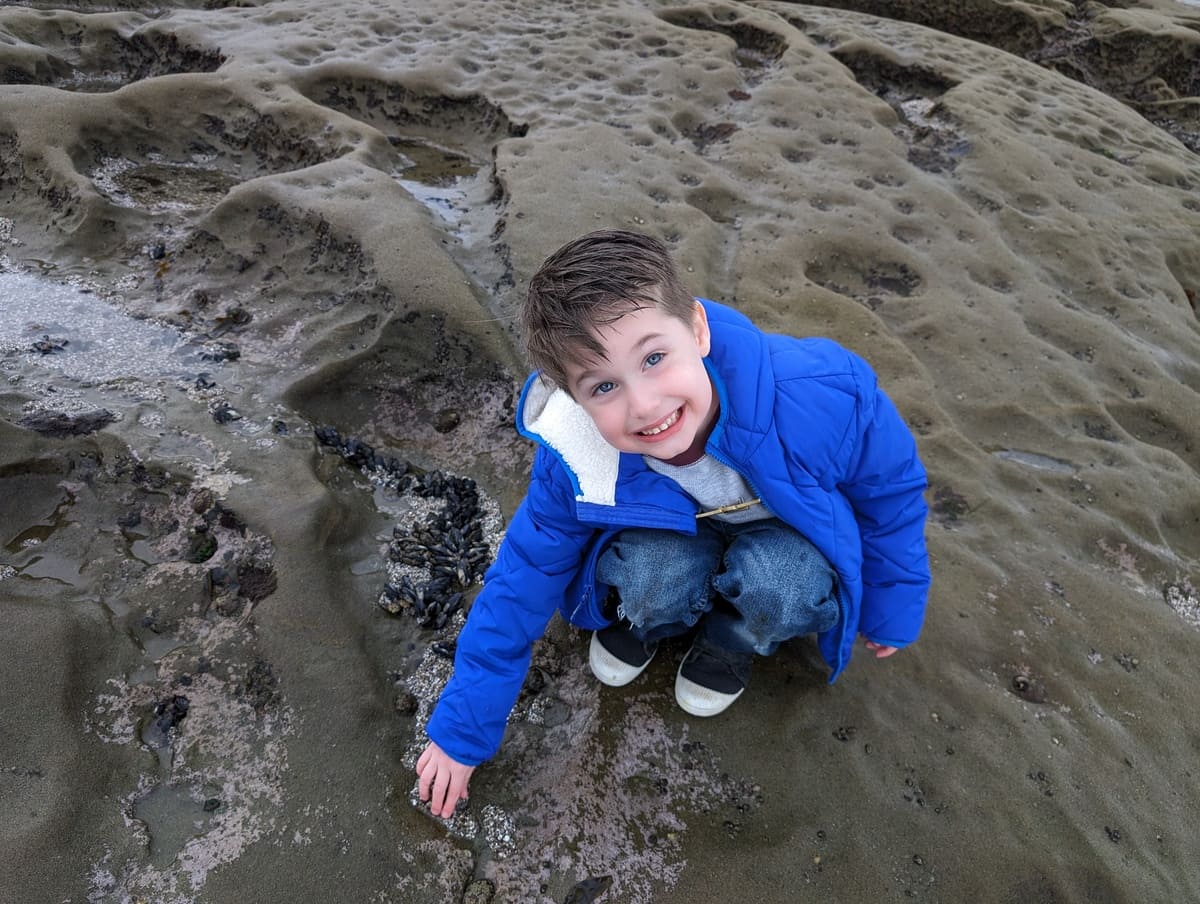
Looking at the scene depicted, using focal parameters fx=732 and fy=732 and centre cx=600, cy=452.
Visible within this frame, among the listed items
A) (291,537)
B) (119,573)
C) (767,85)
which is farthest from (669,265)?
(767,85)

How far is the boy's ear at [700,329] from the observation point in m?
1.96

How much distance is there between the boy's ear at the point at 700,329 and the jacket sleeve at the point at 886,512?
49cm

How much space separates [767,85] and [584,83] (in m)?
1.61

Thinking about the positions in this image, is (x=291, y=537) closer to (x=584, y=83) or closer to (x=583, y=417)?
(x=583, y=417)

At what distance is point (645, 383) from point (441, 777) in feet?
4.39

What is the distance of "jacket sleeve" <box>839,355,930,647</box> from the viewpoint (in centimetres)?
215

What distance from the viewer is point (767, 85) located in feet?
21.1

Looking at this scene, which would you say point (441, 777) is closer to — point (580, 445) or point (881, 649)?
point (580, 445)

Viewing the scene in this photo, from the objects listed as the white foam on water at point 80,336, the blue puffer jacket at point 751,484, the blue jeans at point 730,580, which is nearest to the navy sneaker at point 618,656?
the blue jeans at point 730,580

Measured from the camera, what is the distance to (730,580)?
7.43 feet

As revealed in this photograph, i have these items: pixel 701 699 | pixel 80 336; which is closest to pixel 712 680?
pixel 701 699

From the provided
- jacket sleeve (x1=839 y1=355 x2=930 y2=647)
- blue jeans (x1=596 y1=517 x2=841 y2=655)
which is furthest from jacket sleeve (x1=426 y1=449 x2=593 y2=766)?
jacket sleeve (x1=839 y1=355 x2=930 y2=647)

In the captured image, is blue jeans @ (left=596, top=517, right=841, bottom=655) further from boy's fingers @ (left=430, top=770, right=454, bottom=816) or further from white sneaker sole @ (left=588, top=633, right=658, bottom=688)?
boy's fingers @ (left=430, top=770, right=454, bottom=816)

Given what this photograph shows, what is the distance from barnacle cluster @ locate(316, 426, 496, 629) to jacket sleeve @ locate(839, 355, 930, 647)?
4.85 feet
